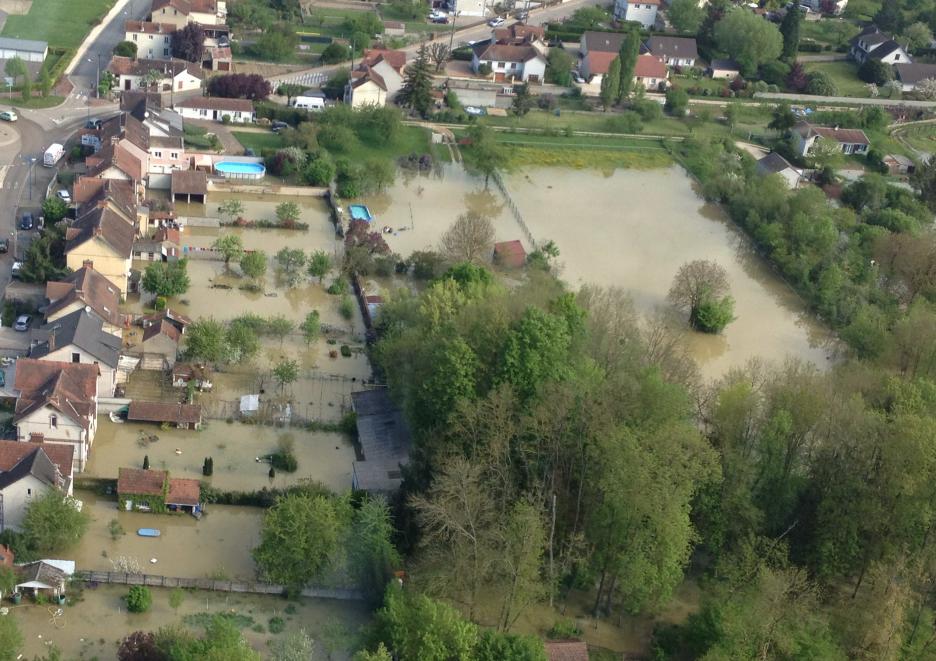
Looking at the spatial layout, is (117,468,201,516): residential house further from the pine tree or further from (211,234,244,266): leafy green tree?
the pine tree

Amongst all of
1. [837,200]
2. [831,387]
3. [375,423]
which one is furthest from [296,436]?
[837,200]

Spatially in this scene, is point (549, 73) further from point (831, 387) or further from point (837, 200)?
point (831, 387)

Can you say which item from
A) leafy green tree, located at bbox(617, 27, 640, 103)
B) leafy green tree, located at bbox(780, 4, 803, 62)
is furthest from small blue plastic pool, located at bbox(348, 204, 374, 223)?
leafy green tree, located at bbox(780, 4, 803, 62)

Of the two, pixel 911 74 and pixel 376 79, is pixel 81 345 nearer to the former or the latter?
pixel 376 79

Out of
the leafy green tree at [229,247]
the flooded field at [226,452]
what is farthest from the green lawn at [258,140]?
the flooded field at [226,452]

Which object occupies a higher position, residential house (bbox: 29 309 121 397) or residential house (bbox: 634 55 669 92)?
residential house (bbox: 634 55 669 92)

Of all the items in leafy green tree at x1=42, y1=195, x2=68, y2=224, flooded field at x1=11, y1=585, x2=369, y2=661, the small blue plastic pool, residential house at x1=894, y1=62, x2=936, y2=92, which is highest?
residential house at x1=894, y1=62, x2=936, y2=92

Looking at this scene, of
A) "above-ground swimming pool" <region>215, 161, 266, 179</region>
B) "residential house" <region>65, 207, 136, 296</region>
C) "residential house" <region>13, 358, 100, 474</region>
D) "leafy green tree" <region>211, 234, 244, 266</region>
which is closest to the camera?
"residential house" <region>13, 358, 100, 474</region>
